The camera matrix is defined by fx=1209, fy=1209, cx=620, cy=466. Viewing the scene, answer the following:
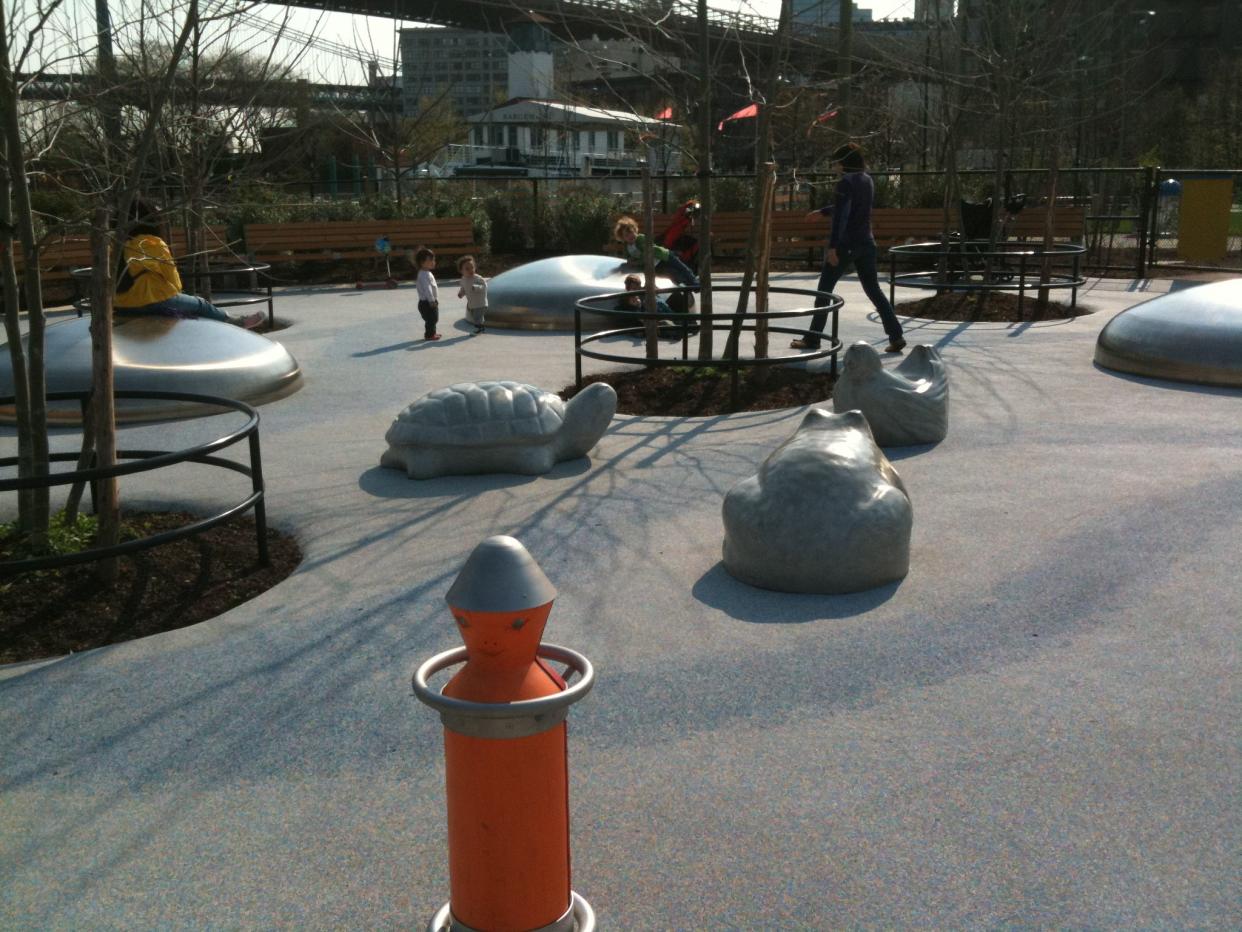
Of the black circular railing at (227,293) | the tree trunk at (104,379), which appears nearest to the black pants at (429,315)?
the black circular railing at (227,293)

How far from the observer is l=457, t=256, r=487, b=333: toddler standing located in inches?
533

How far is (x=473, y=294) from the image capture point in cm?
1355

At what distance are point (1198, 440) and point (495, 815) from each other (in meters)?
6.65

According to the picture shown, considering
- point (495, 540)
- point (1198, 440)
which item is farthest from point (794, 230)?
point (495, 540)

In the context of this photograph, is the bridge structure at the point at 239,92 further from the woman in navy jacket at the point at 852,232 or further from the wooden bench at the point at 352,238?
the woman in navy jacket at the point at 852,232

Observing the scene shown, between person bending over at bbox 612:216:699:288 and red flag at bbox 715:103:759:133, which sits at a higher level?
red flag at bbox 715:103:759:133

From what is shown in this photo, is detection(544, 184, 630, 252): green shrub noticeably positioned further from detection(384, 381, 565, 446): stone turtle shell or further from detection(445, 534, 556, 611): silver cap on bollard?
detection(445, 534, 556, 611): silver cap on bollard

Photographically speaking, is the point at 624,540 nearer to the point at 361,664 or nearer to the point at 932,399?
the point at 361,664

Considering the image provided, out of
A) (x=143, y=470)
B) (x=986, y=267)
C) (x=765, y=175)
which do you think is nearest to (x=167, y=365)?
(x=143, y=470)

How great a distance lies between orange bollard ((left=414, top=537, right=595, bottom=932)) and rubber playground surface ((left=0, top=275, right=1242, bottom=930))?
435 mm

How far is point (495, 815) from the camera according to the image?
252 cm

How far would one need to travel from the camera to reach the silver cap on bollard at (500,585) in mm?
2379

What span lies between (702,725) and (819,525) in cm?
140

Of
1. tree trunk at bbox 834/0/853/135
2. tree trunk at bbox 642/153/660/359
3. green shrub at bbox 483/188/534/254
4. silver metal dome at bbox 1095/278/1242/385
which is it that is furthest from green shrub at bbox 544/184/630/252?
silver metal dome at bbox 1095/278/1242/385
